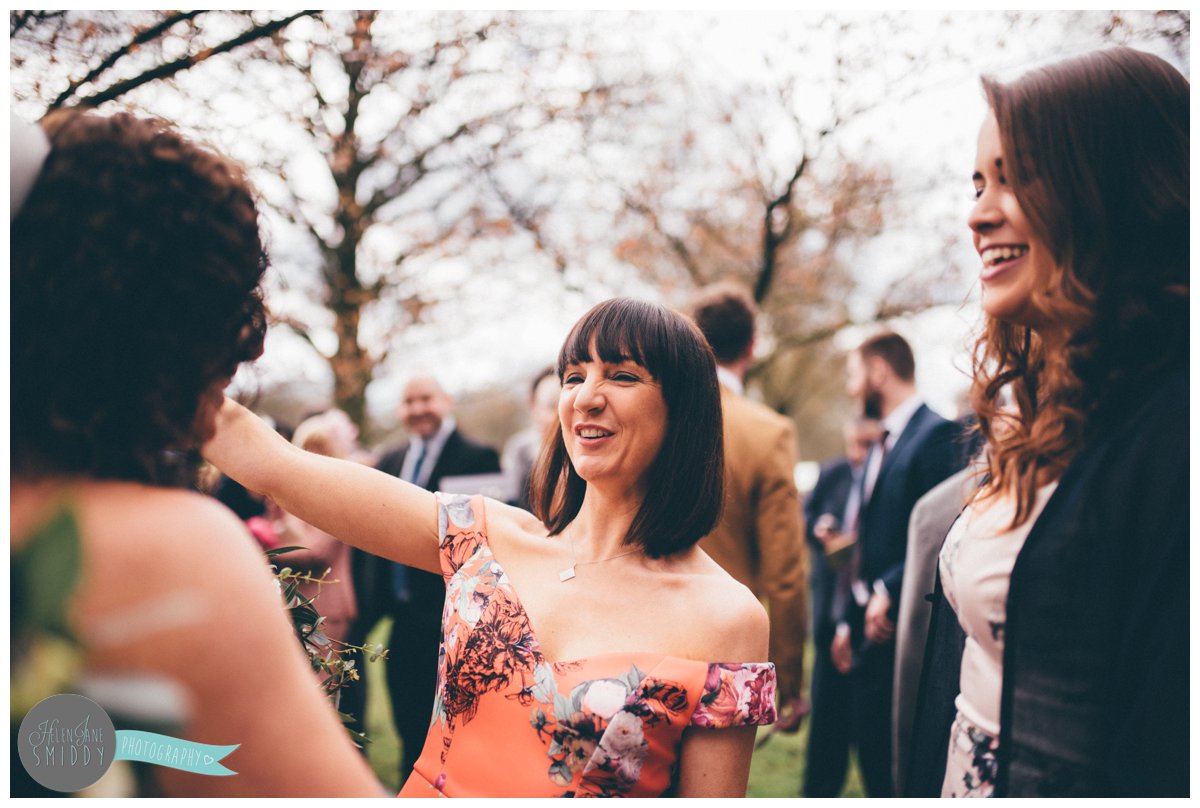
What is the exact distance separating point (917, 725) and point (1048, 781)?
386mm

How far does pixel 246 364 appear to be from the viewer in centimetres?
123

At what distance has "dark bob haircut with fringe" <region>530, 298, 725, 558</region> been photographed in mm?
2035

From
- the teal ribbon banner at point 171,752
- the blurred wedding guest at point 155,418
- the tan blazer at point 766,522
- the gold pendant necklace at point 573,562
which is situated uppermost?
the blurred wedding guest at point 155,418

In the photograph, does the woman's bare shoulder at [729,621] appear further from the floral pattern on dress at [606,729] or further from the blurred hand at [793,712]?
the blurred hand at [793,712]

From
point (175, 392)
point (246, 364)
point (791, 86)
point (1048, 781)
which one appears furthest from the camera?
point (791, 86)

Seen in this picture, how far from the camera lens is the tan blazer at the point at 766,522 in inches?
141

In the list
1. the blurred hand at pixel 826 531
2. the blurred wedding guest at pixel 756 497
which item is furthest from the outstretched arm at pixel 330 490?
the blurred hand at pixel 826 531

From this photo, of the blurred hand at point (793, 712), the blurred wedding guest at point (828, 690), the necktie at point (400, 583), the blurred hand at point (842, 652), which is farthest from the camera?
the necktie at point (400, 583)

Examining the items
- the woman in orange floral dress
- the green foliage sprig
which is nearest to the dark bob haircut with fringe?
the woman in orange floral dress

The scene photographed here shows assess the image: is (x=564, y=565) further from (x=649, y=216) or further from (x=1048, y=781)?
(x=649, y=216)

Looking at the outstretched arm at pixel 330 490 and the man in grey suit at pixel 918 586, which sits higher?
the outstretched arm at pixel 330 490

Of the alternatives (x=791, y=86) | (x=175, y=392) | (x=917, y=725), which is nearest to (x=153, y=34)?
(x=175, y=392)

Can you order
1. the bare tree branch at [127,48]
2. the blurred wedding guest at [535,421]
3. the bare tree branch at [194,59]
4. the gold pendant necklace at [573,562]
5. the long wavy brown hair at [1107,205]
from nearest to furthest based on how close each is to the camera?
the long wavy brown hair at [1107,205] → the gold pendant necklace at [573,562] → the bare tree branch at [127,48] → the bare tree branch at [194,59] → the blurred wedding guest at [535,421]

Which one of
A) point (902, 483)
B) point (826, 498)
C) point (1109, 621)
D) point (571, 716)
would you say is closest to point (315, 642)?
point (571, 716)
